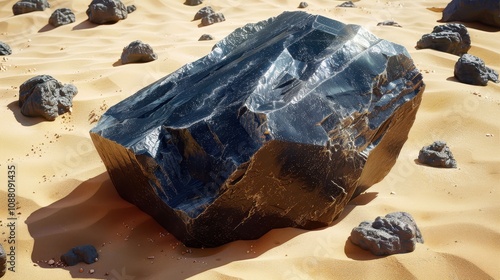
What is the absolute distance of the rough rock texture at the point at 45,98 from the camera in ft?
12.7

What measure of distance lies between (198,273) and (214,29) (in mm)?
4294

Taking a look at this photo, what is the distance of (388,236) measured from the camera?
250 centimetres

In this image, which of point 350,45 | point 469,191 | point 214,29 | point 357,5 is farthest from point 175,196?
point 357,5

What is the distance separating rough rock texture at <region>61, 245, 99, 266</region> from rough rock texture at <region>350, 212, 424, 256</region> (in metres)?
1.18

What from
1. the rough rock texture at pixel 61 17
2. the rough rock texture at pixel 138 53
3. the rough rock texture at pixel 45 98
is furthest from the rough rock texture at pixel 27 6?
the rough rock texture at pixel 45 98

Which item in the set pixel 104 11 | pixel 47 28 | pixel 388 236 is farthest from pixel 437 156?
pixel 47 28

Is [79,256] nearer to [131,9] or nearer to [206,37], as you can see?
[206,37]

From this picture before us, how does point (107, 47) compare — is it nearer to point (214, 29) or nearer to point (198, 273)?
point (214, 29)

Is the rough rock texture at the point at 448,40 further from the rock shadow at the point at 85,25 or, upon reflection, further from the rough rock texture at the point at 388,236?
the rock shadow at the point at 85,25

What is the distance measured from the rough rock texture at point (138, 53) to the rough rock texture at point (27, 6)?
302cm

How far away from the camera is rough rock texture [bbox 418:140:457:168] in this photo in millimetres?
3361

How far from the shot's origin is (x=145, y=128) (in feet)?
9.04

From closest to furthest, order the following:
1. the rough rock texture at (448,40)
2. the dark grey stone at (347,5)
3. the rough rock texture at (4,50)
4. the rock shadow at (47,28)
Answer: the rough rock texture at (448,40), the rough rock texture at (4,50), the rock shadow at (47,28), the dark grey stone at (347,5)

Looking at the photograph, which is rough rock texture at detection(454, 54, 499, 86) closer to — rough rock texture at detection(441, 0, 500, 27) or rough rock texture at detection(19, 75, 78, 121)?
rough rock texture at detection(441, 0, 500, 27)
